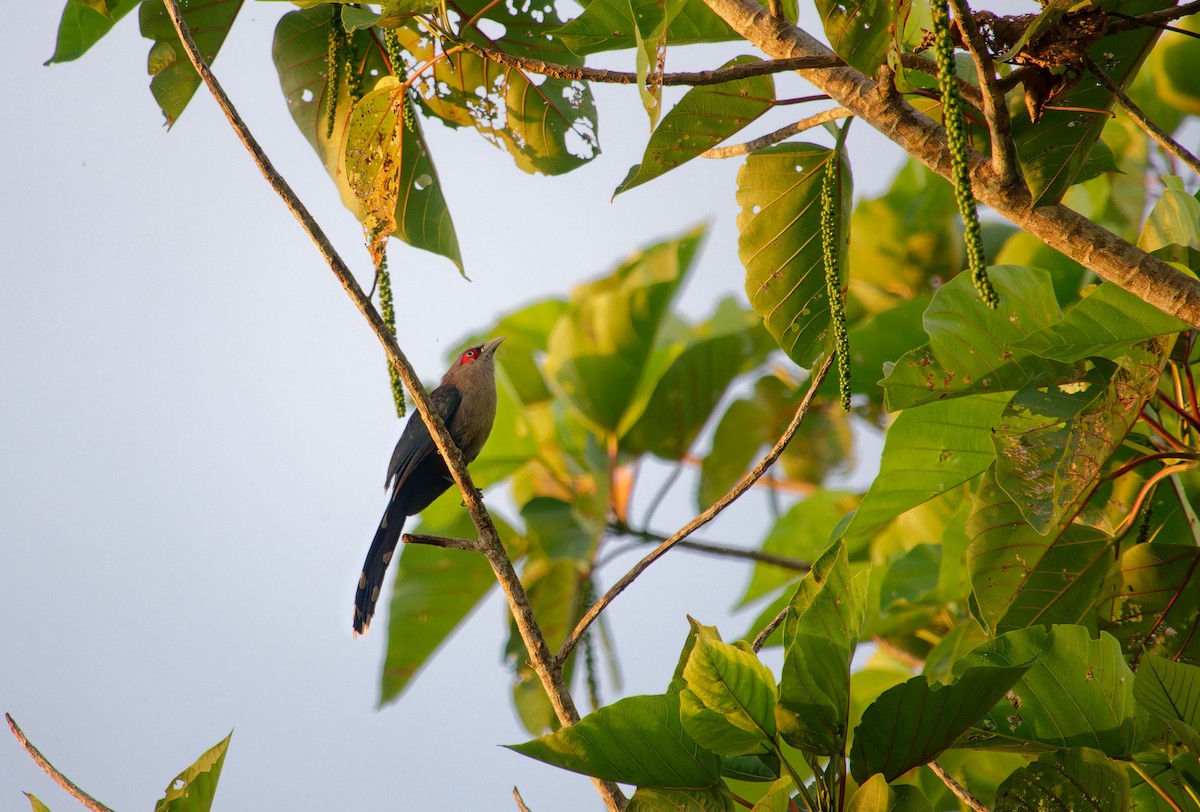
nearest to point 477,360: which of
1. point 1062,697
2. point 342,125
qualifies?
point 342,125

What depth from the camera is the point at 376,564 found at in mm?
4012

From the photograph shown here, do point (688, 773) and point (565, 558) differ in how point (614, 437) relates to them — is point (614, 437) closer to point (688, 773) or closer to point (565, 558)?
point (565, 558)

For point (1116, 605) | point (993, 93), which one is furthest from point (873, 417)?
point (993, 93)

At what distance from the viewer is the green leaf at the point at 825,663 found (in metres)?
1.69

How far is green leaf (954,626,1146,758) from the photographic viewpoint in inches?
75.0

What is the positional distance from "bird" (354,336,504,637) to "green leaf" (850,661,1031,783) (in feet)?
8.16

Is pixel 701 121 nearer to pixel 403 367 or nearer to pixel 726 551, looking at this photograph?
pixel 403 367

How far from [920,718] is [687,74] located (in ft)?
3.58

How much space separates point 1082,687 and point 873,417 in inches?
102

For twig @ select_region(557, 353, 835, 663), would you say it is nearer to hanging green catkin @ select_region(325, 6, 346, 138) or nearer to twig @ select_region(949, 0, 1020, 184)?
twig @ select_region(949, 0, 1020, 184)

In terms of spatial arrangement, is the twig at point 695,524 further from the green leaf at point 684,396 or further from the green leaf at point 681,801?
the green leaf at point 684,396

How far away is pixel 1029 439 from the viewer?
2.17m

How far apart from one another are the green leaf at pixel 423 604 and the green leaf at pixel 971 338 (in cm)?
269

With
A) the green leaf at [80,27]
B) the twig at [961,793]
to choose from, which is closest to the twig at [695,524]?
the twig at [961,793]
